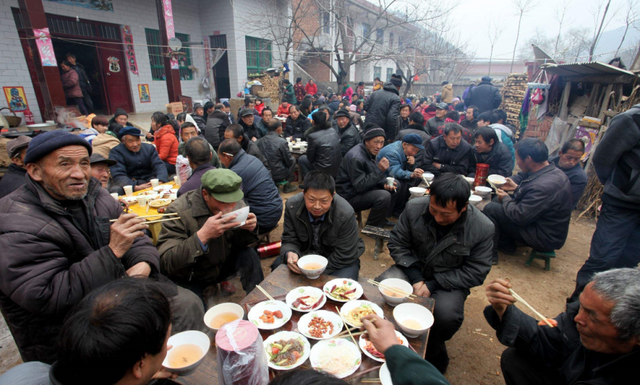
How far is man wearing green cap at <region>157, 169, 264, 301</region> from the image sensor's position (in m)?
2.59

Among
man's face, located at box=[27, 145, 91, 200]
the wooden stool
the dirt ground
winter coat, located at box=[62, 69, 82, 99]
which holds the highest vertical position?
winter coat, located at box=[62, 69, 82, 99]

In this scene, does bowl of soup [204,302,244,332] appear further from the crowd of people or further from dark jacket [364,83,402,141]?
dark jacket [364,83,402,141]

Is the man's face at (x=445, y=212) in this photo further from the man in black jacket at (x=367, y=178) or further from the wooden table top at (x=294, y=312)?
the man in black jacket at (x=367, y=178)

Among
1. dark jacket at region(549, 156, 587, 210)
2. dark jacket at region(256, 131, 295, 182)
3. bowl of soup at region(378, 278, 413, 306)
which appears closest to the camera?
bowl of soup at region(378, 278, 413, 306)

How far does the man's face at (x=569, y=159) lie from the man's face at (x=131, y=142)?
6.66m

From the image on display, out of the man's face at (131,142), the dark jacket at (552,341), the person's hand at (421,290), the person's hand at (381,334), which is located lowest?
the person's hand at (421,290)

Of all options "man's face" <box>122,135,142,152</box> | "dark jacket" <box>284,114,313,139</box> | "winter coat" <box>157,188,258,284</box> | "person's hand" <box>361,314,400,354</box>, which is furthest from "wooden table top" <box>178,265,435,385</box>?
"dark jacket" <box>284,114,313,139</box>

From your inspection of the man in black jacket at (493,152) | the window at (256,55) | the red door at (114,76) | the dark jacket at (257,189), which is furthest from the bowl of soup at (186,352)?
the window at (256,55)

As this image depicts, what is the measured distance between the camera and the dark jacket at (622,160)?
312 cm

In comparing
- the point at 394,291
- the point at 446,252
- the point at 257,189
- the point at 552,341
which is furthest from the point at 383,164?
the point at 552,341

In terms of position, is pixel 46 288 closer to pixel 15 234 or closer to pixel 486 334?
pixel 15 234

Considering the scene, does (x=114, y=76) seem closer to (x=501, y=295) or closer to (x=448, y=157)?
(x=448, y=157)

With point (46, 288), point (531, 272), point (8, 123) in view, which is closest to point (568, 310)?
point (531, 272)

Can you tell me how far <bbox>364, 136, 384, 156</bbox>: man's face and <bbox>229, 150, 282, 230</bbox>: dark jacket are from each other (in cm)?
179
